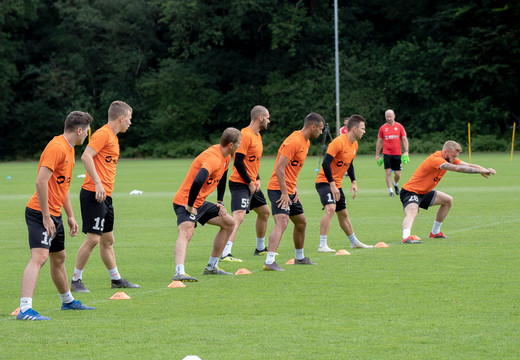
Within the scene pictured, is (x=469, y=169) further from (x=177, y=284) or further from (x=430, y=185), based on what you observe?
(x=177, y=284)

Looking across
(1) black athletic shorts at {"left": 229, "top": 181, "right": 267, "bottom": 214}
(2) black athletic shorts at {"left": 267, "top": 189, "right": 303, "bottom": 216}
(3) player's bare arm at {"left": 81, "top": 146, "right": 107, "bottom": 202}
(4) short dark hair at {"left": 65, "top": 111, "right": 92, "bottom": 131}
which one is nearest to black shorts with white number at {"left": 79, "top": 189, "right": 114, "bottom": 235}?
(3) player's bare arm at {"left": 81, "top": 146, "right": 107, "bottom": 202}

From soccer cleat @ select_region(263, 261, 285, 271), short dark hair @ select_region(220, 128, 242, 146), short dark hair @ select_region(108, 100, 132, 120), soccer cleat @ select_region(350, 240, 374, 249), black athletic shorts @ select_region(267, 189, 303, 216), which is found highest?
short dark hair @ select_region(108, 100, 132, 120)

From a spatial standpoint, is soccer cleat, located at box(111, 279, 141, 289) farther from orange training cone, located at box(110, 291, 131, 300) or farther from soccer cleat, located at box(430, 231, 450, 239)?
soccer cleat, located at box(430, 231, 450, 239)

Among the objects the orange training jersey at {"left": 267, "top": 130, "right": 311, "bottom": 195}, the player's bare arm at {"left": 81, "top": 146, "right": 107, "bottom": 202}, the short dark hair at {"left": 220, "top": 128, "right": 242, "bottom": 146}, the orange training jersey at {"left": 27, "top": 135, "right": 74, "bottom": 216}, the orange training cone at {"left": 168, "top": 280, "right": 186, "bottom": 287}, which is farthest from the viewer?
the orange training jersey at {"left": 267, "top": 130, "right": 311, "bottom": 195}

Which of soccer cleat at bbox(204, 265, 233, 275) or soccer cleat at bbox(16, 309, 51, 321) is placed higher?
soccer cleat at bbox(16, 309, 51, 321)

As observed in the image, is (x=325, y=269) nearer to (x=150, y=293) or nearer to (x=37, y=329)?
(x=150, y=293)

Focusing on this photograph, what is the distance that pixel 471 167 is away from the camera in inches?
533

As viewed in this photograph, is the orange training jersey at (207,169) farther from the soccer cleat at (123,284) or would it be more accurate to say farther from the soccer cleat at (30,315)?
the soccer cleat at (30,315)

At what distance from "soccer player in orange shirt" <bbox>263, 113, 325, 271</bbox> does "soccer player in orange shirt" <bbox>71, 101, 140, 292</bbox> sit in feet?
7.26

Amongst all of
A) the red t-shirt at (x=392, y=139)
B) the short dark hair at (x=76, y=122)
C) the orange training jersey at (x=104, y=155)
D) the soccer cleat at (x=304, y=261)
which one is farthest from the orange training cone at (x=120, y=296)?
the red t-shirt at (x=392, y=139)

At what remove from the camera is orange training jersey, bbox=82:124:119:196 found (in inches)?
397

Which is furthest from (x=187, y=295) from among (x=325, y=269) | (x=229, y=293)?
(x=325, y=269)

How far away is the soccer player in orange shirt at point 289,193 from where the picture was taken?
11305 millimetres

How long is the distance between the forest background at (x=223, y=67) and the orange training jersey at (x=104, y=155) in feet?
157
